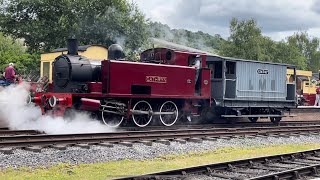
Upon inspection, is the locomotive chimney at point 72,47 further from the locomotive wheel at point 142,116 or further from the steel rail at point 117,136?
the steel rail at point 117,136

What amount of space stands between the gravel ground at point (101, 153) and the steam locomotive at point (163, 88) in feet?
10.1

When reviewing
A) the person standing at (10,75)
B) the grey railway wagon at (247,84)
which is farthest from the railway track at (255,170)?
the person standing at (10,75)

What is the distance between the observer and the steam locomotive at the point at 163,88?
43.5 ft

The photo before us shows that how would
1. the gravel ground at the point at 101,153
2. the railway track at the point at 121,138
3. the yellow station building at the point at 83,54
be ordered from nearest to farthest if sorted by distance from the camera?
the gravel ground at the point at 101,153
the railway track at the point at 121,138
the yellow station building at the point at 83,54

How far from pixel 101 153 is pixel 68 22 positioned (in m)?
23.9

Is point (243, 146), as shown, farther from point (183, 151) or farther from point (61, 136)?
point (61, 136)

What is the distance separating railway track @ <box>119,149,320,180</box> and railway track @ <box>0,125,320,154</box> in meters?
2.86

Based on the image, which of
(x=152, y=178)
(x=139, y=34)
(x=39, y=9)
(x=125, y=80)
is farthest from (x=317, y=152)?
(x=39, y=9)

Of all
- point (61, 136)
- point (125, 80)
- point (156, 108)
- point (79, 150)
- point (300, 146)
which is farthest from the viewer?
point (156, 108)

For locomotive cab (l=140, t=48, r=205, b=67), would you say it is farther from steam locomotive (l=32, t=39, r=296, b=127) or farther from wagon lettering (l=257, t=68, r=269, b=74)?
wagon lettering (l=257, t=68, r=269, b=74)

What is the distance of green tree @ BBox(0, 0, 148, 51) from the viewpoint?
30844mm

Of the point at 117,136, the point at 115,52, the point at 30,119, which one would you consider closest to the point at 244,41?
the point at 115,52

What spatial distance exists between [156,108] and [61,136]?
4590mm

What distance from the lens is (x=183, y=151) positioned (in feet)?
33.8
